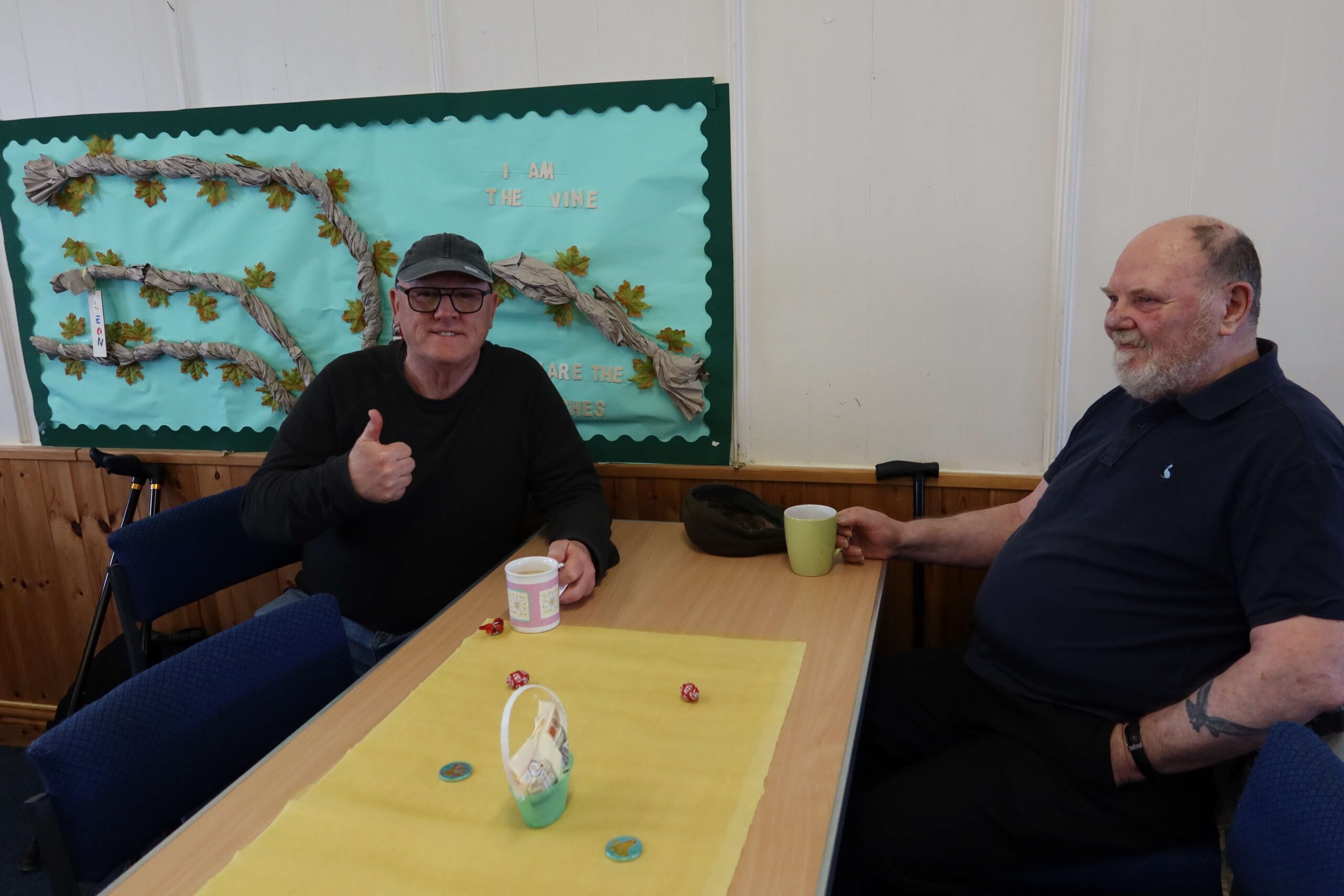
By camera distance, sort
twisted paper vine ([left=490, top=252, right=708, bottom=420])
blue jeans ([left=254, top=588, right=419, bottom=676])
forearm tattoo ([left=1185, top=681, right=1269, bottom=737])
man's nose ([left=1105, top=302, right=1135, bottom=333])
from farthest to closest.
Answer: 1. twisted paper vine ([left=490, top=252, right=708, bottom=420])
2. blue jeans ([left=254, top=588, right=419, bottom=676])
3. man's nose ([left=1105, top=302, right=1135, bottom=333])
4. forearm tattoo ([left=1185, top=681, right=1269, bottom=737])

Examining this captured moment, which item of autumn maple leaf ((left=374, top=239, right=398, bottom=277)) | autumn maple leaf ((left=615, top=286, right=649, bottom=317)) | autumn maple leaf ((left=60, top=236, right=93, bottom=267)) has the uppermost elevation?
autumn maple leaf ((left=60, top=236, right=93, bottom=267))

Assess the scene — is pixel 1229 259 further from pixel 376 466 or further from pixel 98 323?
pixel 98 323

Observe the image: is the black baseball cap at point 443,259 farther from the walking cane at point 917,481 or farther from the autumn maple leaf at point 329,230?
the walking cane at point 917,481

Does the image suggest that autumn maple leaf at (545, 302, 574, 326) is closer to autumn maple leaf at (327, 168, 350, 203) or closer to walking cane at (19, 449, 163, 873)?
autumn maple leaf at (327, 168, 350, 203)

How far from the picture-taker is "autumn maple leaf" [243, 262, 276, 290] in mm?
2367

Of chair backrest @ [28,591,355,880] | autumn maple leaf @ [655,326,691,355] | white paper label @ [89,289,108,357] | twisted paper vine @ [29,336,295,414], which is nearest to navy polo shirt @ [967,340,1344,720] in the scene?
autumn maple leaf @ [655,326,691,355]

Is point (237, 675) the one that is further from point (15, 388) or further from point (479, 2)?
point (15, 388)

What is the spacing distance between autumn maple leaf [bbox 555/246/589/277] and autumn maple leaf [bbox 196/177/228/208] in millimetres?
922

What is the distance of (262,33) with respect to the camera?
2256 mm

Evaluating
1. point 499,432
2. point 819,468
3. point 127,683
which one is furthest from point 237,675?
point 819,468

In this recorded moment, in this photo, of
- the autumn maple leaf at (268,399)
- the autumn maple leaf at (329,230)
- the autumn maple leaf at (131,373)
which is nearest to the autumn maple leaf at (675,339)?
the autumn maple leaf at (329,230)

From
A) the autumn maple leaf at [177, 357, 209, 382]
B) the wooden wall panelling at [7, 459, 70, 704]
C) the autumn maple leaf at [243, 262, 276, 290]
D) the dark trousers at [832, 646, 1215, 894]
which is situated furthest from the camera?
the wooden wall panelling at [7, 459, 70, 704]

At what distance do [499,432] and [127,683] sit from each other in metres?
0.92

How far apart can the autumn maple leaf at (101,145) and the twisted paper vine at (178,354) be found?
→ 509 mm
